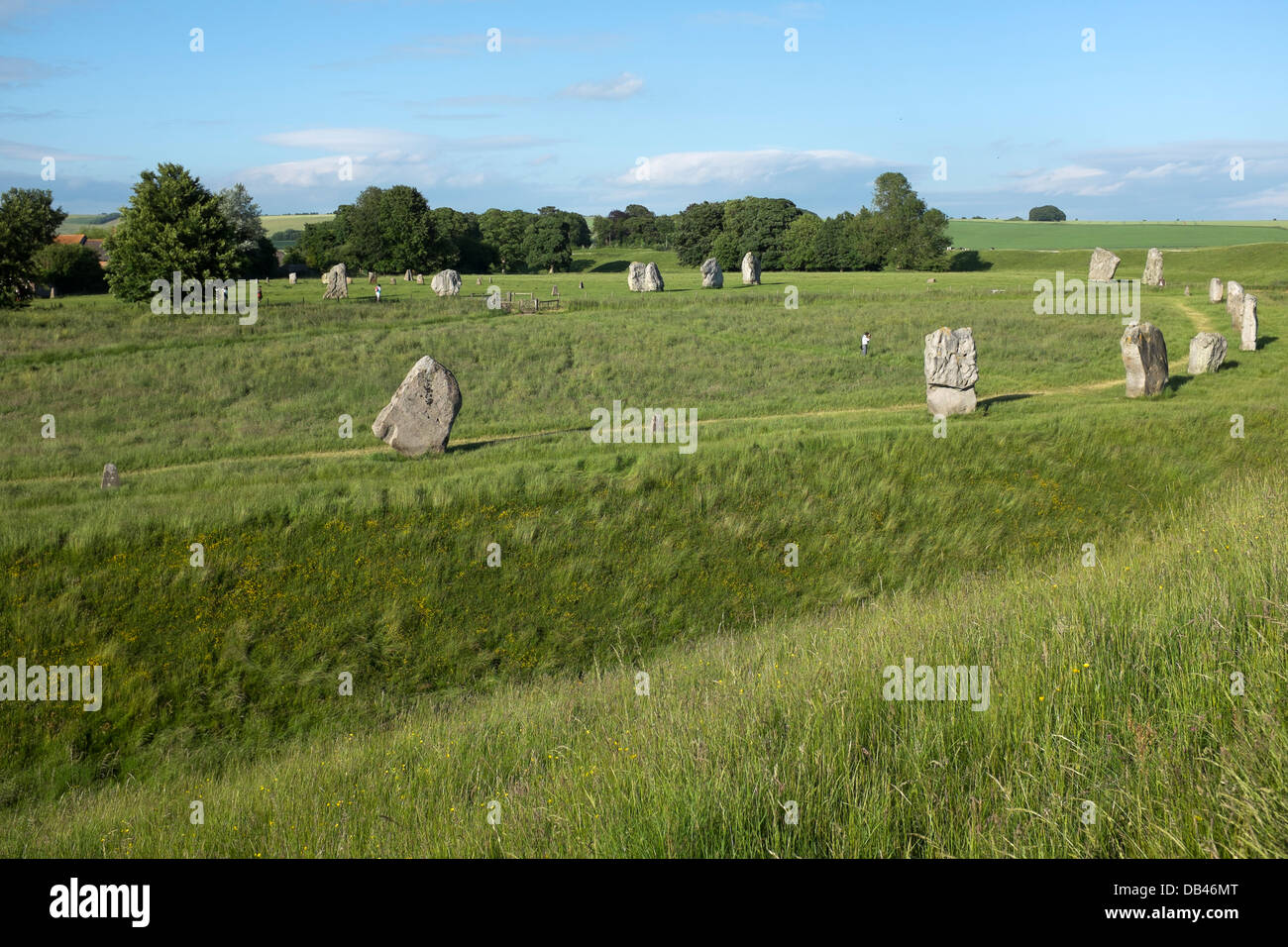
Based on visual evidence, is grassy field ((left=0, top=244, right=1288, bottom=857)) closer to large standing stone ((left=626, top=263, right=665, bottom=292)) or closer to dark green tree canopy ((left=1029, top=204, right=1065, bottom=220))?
large standing stone ((left=626, top=263, right=665, bottom=292))

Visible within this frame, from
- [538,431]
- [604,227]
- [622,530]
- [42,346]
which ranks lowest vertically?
[622,530]

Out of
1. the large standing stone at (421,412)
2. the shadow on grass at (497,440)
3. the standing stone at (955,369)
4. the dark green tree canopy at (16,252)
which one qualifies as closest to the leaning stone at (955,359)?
the standing stone at (955,369)

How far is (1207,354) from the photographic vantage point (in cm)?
3412

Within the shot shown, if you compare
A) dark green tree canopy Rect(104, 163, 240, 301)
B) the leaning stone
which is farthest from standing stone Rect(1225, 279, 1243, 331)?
A: dark green tree canopy Rect(104, 163, 240, 301)

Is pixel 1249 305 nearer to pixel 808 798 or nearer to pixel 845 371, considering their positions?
pixel 845 371

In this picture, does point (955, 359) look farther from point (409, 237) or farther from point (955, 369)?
point (409, 237)

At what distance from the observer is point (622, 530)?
2003 centimetres

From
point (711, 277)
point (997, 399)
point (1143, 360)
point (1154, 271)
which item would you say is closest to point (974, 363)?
point (997, 399)

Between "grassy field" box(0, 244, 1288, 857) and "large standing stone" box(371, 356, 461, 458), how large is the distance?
0.68 m

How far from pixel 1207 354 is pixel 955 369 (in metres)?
13.7

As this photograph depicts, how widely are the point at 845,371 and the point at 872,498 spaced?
19.3 meters

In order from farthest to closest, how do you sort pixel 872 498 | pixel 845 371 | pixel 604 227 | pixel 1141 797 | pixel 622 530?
pixel 604 227 < pixel 845 371 < pixel 872 498 < pixel 622 530 < pixel 1141 797
